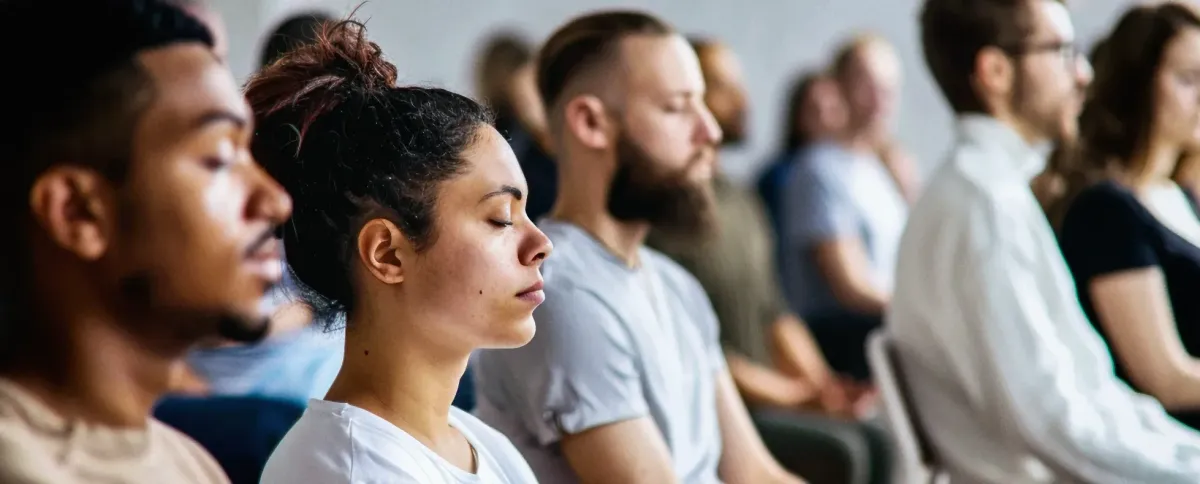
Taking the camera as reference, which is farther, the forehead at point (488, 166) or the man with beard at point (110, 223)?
the forehead at point (488, 166)

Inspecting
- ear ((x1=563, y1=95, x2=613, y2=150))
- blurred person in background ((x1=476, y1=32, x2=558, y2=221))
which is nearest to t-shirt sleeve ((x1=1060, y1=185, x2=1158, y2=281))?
ear ((x1=563, y1=95, x2=613, y2=150))

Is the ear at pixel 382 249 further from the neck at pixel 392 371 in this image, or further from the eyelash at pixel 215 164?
the eyelash at pixel 215 164

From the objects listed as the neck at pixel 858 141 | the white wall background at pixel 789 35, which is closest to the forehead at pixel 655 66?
the neck at pixel 858 141

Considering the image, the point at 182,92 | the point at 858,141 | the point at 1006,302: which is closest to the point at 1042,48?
the point at 1006,302

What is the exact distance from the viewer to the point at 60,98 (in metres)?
0.90

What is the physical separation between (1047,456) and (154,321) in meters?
1.40

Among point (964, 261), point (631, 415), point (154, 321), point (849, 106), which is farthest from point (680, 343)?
point (849, 106)

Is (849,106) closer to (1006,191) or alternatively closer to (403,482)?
(1006,191)

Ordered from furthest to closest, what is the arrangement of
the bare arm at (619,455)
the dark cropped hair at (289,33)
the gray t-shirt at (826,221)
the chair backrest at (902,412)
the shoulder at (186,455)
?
the gray t-shirt at (826,221) → the chair backrest at (902,412) → the dark cropped hair at (289,33) → the bare arm at (619,455) → the shoulder at (186,455)

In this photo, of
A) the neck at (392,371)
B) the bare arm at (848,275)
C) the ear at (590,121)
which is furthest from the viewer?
the bare arm at (848,275)

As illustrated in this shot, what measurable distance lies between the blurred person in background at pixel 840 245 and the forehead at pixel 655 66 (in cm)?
202

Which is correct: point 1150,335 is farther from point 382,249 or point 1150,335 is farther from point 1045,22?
point 382,249

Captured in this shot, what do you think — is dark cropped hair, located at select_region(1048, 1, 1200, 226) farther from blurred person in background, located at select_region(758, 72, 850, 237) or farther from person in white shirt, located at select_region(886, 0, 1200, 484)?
blurred person in background, located at select_region(758, 72, 850, 237)

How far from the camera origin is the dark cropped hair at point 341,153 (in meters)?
1.14
